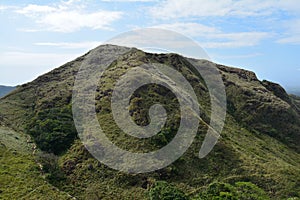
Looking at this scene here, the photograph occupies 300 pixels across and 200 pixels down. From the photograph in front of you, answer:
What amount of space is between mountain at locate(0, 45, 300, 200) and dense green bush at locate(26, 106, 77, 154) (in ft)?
0.60

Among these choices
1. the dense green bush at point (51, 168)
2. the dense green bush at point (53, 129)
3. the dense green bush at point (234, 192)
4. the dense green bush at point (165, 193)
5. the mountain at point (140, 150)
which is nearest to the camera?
the dense green bush at point (234, 192)

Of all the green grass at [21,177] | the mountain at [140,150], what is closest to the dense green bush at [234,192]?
the mountain at [140,150]

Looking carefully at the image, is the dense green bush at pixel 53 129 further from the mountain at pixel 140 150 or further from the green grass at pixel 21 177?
the green grass at pixel 21 177

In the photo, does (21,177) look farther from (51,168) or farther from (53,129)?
(53,129)

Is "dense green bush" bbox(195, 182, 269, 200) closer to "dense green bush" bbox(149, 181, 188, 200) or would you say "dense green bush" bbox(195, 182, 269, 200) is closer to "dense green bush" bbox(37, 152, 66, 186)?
"dense green bush" bbox(149, 181, 188, 200)

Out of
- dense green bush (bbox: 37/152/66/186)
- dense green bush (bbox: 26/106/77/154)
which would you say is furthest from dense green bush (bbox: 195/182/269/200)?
dense green bush (bbox: 26/106/77/154)

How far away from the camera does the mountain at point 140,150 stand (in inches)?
1777

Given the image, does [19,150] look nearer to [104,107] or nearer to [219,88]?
[104,107]

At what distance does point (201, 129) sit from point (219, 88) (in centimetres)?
4283

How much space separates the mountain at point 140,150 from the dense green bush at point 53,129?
0.18 m

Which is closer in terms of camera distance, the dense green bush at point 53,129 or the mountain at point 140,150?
the mountain at point 140,150

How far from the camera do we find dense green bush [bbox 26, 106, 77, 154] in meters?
57.2

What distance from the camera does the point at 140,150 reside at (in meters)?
52.4

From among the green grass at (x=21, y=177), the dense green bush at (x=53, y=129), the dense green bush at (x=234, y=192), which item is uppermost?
the dense green bush at (x=53, y=129)
